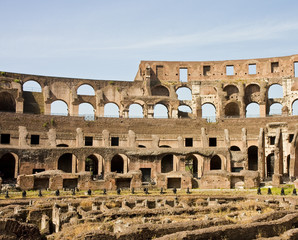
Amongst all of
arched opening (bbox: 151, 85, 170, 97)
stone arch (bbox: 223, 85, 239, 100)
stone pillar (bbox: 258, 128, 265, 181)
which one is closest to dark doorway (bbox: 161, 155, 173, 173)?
stone pillar (bbox: 258, 128, 265, 181)

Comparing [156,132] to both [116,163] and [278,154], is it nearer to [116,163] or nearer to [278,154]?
[116,163]

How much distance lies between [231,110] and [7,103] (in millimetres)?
29522

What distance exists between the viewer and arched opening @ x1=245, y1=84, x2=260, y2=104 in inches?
2055

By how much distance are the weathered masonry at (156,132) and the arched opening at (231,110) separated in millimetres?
150

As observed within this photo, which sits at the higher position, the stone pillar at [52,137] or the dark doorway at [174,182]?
the stone pillar at [52,137]

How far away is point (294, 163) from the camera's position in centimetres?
3647

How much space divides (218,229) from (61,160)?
28757mm

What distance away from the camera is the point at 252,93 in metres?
52.7

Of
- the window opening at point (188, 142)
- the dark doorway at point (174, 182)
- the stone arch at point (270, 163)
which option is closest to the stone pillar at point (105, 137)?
the window opening at point (188, 142)

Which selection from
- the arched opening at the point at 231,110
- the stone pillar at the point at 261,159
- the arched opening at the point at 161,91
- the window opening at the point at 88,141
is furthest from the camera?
the arched opening at the point at 161,91

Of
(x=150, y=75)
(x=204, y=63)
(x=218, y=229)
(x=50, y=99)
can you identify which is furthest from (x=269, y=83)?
(x=218, y=229)

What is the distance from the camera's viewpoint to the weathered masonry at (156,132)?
32125mm

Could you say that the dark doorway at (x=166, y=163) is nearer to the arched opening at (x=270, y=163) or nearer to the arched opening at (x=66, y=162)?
the arched opening at (x=66, y=162)

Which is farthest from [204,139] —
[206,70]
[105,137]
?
[206,70]
